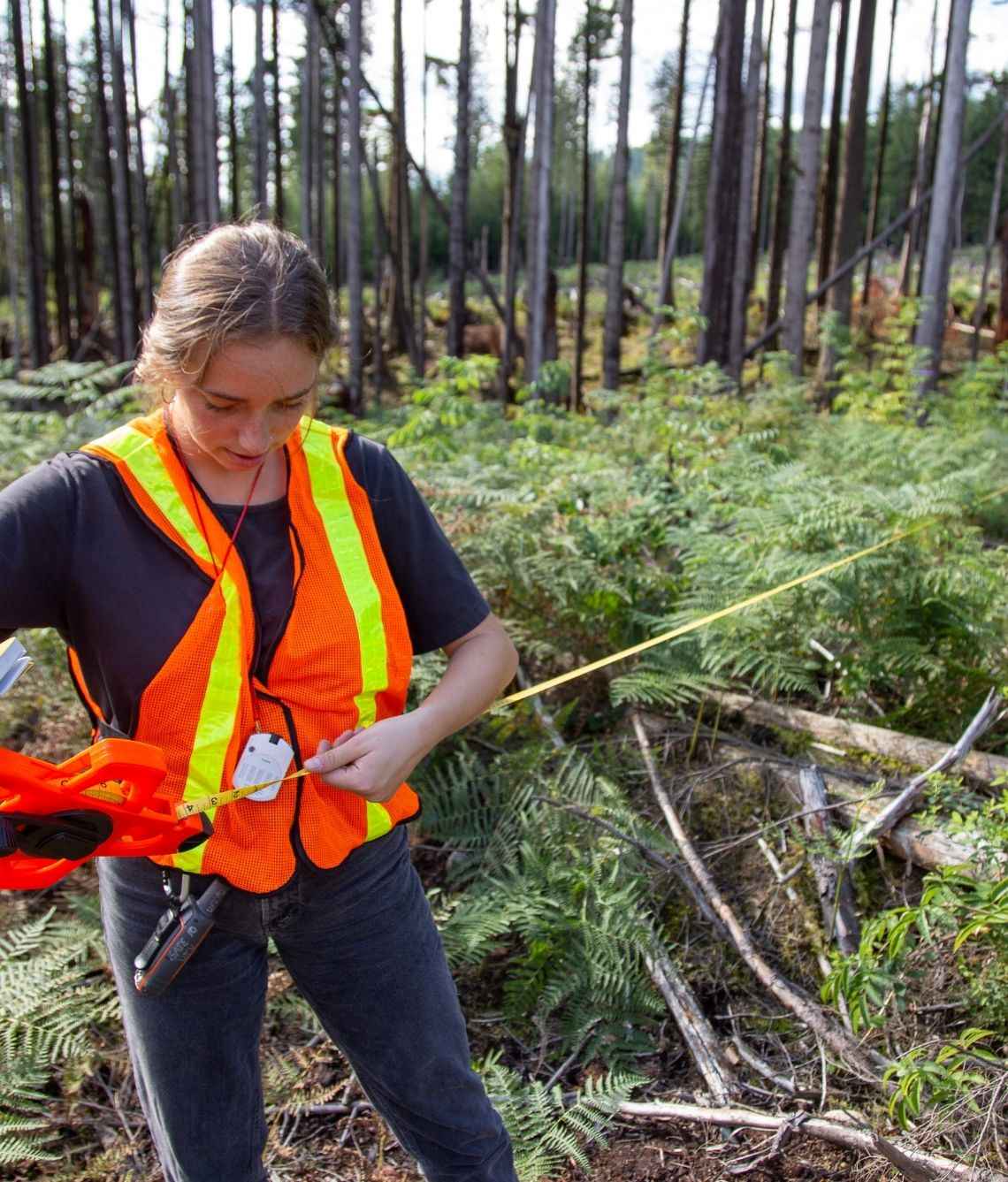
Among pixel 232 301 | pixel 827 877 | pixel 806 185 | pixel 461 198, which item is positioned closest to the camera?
pixel 232 301

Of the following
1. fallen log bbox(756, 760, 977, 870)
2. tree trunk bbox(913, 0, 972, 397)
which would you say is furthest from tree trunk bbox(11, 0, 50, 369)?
fallen log bbox(756, 760, 977, 870)

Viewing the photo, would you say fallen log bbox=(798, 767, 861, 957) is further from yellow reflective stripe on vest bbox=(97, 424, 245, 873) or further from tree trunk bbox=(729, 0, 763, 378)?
tree trunk bbox=(729, 0, 763, 378)

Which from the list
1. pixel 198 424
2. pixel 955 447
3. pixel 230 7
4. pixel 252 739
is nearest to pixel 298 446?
pixel 198 424

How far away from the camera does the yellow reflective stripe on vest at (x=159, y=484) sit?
5.41ft

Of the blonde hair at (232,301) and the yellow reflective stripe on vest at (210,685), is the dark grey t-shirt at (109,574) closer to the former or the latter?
the yellow reflective stripe on vest at (210,685)

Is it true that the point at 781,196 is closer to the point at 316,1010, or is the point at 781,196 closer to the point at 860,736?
the point at 860,736

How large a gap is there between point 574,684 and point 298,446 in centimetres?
253

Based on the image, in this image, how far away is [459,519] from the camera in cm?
462

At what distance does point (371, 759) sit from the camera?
163cm

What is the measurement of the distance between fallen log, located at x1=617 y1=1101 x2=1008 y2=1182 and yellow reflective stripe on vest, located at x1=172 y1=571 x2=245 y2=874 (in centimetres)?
159

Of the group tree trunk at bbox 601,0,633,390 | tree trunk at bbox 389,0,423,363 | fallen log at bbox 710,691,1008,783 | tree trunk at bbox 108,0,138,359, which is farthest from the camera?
tree trunk at bbox 108,0,138,359

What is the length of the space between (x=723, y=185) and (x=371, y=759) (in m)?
13.1

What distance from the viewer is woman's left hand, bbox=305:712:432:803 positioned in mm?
1625

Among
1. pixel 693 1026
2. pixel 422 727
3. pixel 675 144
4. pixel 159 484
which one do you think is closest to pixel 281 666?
pixel 422 727
